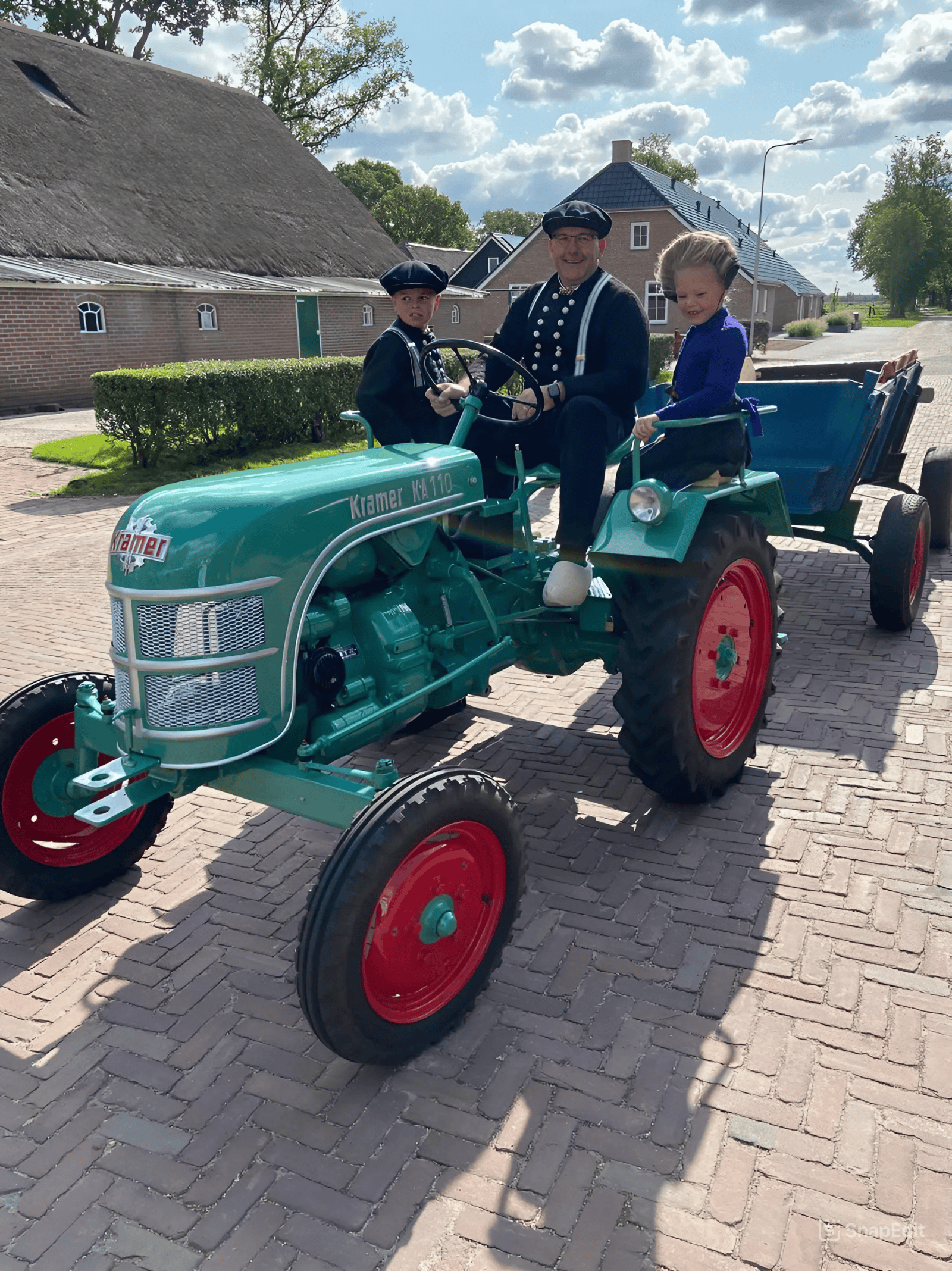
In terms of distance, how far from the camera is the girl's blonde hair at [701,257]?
3.50 metres

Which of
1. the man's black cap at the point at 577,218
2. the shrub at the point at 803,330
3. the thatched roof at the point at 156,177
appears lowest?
the man's black cap at the point at 577,218

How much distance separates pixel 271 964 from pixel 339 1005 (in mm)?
769

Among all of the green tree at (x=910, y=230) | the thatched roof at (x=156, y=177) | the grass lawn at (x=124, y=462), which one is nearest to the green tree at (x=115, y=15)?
the thatched roof at (x=156, y=177)

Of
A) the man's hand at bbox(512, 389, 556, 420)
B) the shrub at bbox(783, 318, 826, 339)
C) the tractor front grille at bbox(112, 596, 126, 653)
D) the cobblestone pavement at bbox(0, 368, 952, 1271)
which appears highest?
the shrub at bbox(783, 318, 826, 339)

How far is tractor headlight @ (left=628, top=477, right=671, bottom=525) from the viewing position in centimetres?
326

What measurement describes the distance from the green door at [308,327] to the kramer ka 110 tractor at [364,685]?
20053mm

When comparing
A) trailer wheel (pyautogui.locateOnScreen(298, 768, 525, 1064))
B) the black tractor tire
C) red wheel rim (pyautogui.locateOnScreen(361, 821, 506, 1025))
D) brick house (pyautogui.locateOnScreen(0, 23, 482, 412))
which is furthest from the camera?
brick house (pyautogui.locateOnScreen(0, 23, 482, 412))

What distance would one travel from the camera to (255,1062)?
247 centimetres

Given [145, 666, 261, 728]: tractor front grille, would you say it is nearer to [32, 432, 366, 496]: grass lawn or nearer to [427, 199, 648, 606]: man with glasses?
[427, 199, 648, 606]: man with glasses

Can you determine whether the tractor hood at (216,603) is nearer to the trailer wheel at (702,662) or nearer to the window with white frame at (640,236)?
the trailer wheel at (702,662)

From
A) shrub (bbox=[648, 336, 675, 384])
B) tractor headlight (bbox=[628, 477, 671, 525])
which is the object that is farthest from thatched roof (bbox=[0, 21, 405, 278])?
tractor headlight (bbox=[628, 477, 671, 525])

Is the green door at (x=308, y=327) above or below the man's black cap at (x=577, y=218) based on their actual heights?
above

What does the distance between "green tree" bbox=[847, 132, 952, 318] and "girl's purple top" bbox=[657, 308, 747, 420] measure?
83.9 metres

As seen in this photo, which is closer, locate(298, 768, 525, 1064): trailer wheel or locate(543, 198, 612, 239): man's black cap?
locate(298, 768, 525, 1064): trailer wheel
